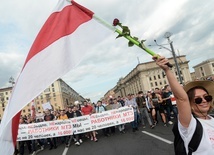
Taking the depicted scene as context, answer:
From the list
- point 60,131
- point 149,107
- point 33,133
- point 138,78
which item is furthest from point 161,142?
point 138,78

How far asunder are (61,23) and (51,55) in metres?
0.56

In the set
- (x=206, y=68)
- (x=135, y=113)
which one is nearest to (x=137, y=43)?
(x=135, y=113)

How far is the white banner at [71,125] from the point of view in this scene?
42.7 ft

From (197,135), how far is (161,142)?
6.72 m

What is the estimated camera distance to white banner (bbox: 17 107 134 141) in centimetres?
1302

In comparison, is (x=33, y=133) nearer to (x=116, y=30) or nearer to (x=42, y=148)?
(x=42, y=148)

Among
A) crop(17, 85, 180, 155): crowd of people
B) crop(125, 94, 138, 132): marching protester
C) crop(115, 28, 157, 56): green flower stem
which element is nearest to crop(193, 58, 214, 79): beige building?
crop(125, 94, 138, 132): marching protester

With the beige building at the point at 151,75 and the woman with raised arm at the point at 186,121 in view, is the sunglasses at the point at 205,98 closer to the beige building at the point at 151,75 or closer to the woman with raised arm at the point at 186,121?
the woman with raised arm at the point at 186,121

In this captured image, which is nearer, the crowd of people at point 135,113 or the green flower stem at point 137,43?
the green flower stem at point 137,43

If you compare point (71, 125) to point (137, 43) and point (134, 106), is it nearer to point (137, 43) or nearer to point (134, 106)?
point (134, 106)

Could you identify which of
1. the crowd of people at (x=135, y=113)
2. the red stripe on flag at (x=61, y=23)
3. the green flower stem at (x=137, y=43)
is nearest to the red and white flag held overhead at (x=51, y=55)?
the red stripe on flag at (x=61, y=23)

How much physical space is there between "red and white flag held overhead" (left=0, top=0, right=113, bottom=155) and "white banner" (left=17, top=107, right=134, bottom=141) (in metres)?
9.85

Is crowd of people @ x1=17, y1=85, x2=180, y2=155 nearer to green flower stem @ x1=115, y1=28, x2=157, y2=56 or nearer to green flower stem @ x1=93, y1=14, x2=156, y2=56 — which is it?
green flower stem @ x1=93, y1=14, x2=156, y2=56

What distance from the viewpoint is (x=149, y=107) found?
13.7 meters
